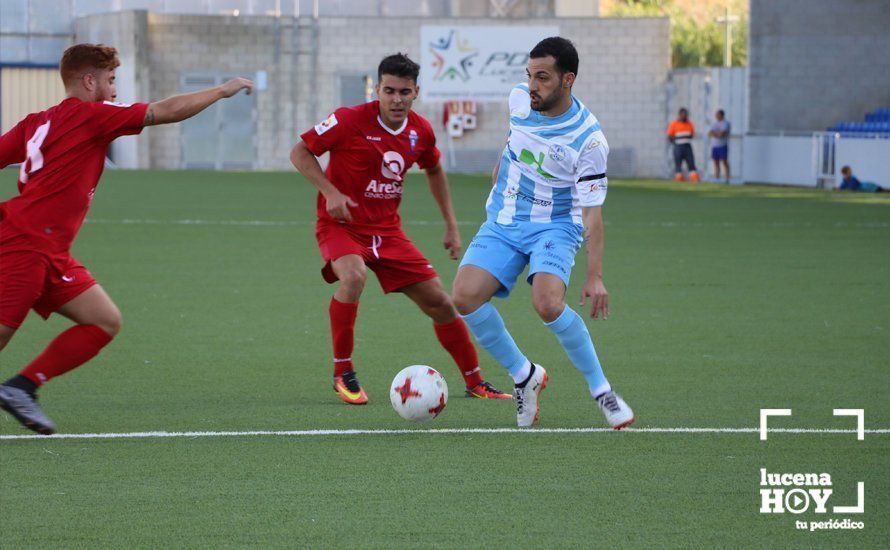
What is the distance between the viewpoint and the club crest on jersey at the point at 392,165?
771cm

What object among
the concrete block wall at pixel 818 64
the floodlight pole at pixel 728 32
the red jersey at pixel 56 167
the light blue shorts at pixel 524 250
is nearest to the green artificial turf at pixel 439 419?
the light blue shorts at pixel 524 250

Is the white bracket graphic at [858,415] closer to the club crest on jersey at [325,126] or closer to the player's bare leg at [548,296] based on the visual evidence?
the player's bare leg at [548,296]

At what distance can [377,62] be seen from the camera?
4019cm

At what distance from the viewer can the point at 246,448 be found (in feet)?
20.4

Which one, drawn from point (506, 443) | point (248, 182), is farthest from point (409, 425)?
point (248, 182)

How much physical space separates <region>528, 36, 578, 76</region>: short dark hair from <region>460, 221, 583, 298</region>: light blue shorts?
2.53 ft

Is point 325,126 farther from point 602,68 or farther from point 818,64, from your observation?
point 602,68

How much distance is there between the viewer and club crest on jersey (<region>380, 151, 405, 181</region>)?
7.71m

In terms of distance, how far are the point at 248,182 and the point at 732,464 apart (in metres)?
26.9

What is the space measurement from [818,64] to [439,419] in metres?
29.0

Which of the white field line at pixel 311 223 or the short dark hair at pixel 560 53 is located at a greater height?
the short dark hair at pixel 560 53

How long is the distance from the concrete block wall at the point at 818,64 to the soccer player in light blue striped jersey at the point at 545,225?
2799 centimetres

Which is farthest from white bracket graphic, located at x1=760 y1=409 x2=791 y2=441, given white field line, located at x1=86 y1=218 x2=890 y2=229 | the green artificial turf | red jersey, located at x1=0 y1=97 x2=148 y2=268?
white field line, located at x1=86 y1=218 x2=890 y2=229

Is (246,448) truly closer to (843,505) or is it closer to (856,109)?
(843,505)
